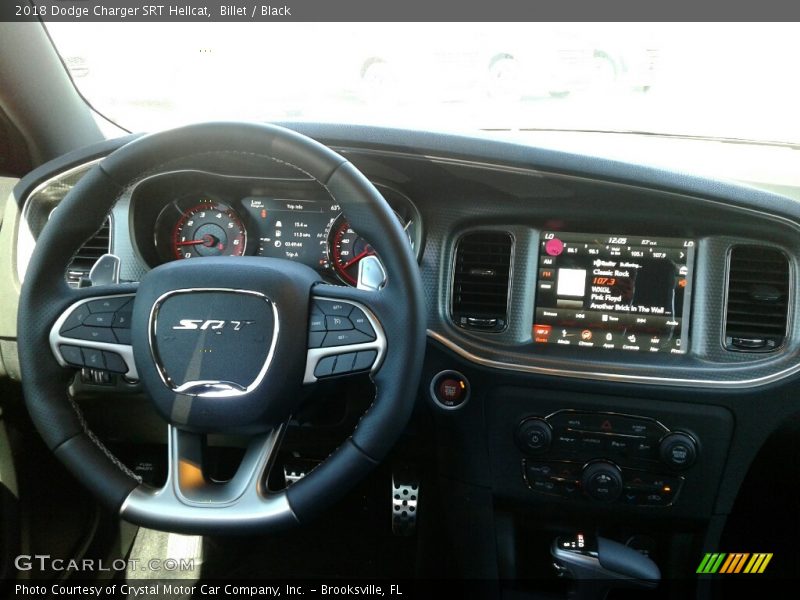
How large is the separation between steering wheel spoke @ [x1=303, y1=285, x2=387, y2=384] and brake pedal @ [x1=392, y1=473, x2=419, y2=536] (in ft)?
2.44

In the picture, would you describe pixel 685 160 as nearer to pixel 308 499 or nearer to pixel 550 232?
pixel 550 232

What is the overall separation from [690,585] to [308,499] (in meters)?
1.25

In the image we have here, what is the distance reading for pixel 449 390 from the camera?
194cm

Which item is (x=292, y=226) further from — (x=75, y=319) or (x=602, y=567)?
(x=602, y=567)

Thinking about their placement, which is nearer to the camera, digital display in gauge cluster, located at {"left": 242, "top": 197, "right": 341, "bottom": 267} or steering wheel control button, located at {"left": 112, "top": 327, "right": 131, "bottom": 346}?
steering wheel control button, located at {"left": 112, "top": 327, "right": 131, "bottom": 346}

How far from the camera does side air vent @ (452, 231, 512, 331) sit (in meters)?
1.92

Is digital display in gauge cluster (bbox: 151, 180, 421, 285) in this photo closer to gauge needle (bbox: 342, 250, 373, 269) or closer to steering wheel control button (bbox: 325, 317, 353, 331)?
gauge needle (bbox: 342, 250, 373, 269)

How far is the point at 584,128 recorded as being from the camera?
2031mm

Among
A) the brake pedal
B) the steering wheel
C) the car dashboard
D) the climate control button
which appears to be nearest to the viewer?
the steering wheel

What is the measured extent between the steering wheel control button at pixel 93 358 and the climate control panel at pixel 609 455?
1041 mm

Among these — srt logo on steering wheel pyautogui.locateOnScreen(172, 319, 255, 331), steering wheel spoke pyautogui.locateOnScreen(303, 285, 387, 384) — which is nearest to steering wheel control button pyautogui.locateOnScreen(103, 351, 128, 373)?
srt logo on steering wheel pyautogui.locateOnScreen(172, 319, 255, 331)

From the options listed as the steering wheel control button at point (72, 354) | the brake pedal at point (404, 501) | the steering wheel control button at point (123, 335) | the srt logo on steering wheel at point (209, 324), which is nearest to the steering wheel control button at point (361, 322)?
the srt logo on steering wheel at point (209, 324)

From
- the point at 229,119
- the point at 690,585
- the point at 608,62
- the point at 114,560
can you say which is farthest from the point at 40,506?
the point at 608,62

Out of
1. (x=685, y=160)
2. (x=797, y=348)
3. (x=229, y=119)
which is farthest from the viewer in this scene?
(x=685, y=160)
